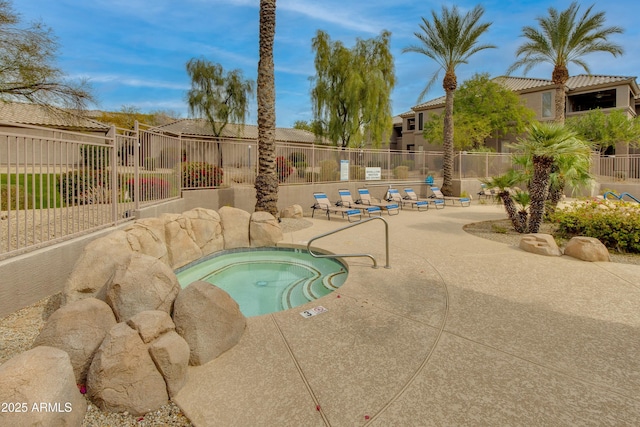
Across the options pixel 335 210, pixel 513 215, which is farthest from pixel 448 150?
pixel 513 215

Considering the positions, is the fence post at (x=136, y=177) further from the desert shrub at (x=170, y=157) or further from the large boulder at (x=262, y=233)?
the large boulder at (x=262, y=233)

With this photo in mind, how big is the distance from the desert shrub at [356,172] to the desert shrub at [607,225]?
960cm

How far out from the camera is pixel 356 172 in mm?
17875

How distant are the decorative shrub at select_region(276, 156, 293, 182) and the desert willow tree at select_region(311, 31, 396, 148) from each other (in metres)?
13.0

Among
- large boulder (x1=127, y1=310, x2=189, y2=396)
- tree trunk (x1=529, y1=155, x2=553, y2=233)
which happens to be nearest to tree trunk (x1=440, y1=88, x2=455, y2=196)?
tree trunk (x1=529, y1=155, x2=553, y2=233)

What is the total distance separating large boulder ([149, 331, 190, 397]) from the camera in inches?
120

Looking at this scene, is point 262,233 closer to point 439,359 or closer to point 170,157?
point 170,157

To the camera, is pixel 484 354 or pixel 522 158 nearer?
pixel 484 354

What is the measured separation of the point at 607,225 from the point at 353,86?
1993cm

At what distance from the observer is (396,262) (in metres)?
6.95

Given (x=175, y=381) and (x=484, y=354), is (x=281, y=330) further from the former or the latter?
(x=484, y=354)

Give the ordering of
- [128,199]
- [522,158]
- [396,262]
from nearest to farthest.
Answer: [396,262], [128,199], [522,158]

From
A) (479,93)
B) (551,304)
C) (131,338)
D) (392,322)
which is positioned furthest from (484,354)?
(479,93)

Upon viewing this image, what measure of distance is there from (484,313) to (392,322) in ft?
4.20
